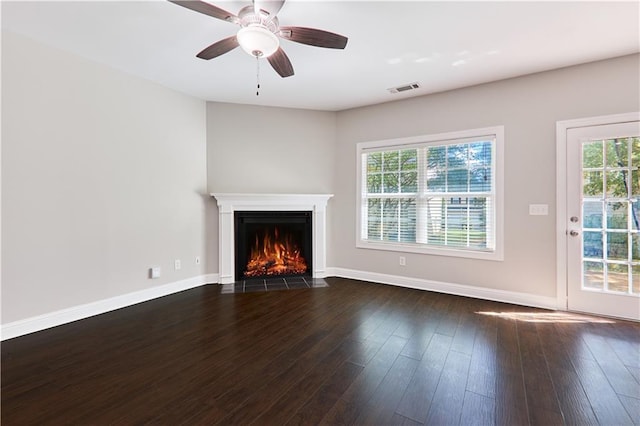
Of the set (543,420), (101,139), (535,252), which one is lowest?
(543,420)

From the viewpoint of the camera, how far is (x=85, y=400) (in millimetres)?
1675

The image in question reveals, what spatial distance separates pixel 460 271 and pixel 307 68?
3053 millimetres

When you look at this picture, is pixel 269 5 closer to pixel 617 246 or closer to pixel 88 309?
pixel 88 309

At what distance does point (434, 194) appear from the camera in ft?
12.6

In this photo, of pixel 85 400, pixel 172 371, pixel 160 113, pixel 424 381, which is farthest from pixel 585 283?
pixel 160 113

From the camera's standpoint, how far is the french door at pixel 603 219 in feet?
9.21

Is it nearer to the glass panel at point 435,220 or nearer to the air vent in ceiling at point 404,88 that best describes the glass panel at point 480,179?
the glass panel at point 435,220

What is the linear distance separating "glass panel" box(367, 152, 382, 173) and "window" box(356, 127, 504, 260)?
0.01 m

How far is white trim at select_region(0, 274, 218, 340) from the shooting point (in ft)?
8.12

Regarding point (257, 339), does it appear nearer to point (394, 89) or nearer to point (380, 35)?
point (380, 35)

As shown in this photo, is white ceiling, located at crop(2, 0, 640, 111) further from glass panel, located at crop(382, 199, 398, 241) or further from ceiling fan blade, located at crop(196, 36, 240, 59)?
glass panel, located at crop(382, 199, 398, 241)

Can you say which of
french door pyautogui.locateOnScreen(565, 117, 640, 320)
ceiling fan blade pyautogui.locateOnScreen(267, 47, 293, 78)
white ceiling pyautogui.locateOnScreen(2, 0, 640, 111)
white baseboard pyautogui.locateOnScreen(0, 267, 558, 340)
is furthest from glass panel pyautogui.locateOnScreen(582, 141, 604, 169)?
ceiling fan blade pyautogui.locateOnScreen(267, 47, 293, 78)

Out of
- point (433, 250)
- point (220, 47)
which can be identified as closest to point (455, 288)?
point (433, 250)

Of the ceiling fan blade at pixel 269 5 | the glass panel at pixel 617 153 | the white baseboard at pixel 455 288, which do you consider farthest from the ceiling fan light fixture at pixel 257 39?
the glass panel at pixel 617 153
